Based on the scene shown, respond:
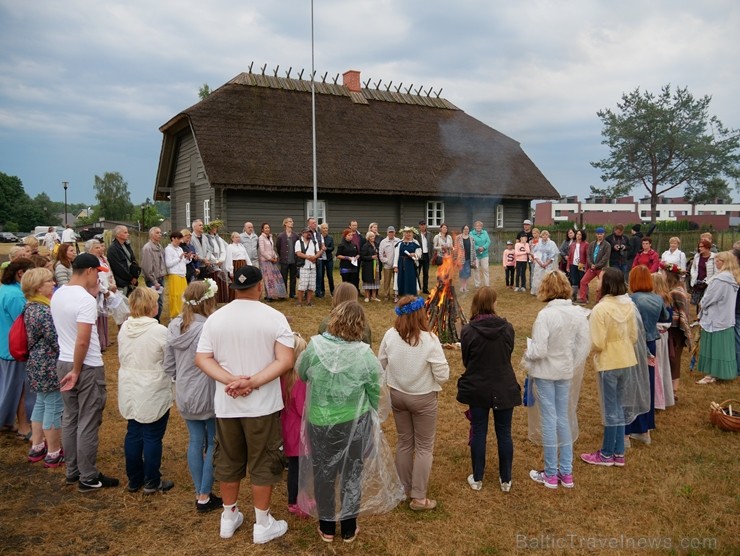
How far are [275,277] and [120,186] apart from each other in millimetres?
79941

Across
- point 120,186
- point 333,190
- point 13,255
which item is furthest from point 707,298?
point 120,186

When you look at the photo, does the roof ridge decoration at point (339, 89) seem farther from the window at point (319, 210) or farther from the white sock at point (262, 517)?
the white sock at point (262, 517)

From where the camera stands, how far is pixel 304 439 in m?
3.73

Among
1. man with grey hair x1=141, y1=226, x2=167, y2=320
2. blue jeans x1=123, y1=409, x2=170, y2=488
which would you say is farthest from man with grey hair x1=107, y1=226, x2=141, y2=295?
blue jeans x1=123, y1=409, x2=170, y2=488

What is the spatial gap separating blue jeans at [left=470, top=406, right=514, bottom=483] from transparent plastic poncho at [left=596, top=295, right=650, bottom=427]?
1.08 metres

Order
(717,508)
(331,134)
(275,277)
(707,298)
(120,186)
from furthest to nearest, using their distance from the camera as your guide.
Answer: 1. (120,186)
2. (331,134)
3. (275,277)
4. (707,298)
5. (717,508)

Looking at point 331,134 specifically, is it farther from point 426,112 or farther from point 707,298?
point 707,298

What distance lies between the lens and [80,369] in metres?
4.22

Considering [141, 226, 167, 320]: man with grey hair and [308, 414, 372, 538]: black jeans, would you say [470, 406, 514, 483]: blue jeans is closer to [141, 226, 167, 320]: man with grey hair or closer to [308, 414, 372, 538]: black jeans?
[308, 414, 372, 538]: black jeans

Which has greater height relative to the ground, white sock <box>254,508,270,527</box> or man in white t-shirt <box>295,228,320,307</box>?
man in white t-shirt <box>295,228,320,307</box>

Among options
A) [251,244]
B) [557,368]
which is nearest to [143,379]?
[557,368]

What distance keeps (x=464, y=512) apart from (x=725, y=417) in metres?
3.30

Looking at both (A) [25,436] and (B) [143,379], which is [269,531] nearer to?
(B) [143,379]

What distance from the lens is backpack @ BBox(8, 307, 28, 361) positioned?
4.78 metres
